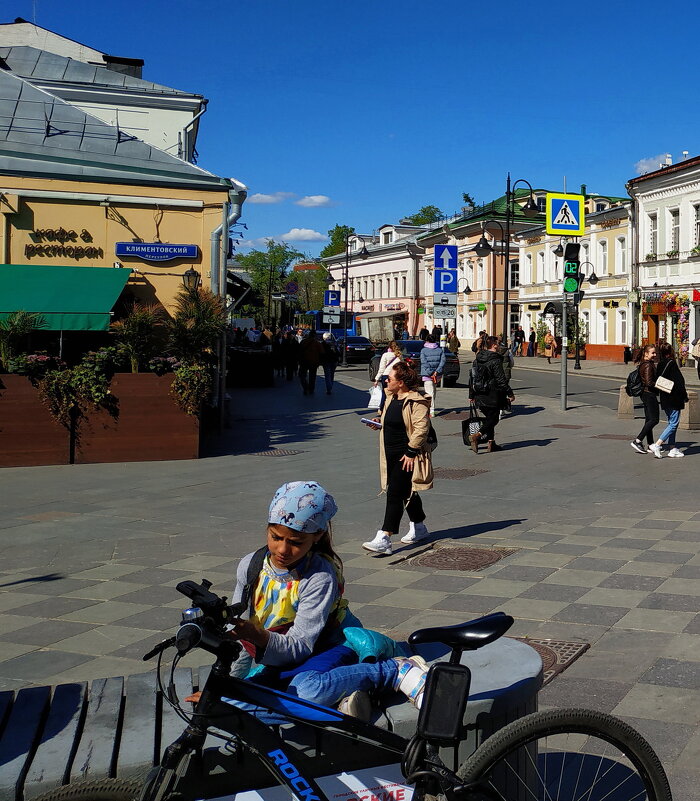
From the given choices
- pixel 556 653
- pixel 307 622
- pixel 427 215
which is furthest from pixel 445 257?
pixel 427 215

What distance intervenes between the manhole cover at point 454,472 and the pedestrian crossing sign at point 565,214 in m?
8.69

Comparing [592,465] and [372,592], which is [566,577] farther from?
[592,465]

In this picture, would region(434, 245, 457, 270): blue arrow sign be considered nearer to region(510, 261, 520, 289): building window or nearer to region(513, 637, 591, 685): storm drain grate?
region(513, 637, 591, 685): storm drain grate

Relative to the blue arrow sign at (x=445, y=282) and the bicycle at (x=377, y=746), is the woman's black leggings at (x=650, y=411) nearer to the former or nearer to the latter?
the blue arrow sign at (x=445, y=282)

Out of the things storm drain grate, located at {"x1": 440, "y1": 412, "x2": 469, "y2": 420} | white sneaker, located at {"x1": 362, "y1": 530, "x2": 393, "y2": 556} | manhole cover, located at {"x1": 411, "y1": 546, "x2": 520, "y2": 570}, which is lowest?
manhole cover, located at {"x1": 411, "y1": 546, "x2": 520, "y2": 570}

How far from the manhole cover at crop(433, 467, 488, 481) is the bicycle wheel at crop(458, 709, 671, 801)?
31.5 ft

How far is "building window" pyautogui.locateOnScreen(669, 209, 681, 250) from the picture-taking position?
44.1 m

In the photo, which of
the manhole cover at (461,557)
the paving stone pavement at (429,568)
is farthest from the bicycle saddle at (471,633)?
the manhole cover at (461,557)

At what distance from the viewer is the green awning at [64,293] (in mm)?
14773

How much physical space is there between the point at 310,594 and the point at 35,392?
10934 mm

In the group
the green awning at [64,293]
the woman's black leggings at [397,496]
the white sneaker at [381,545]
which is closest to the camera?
the white sneaker at [381,545]

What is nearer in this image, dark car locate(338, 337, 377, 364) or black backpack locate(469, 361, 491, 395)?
black backpack locate(469, 361, 491, 395)

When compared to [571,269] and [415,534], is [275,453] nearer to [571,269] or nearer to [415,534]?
[415,534]

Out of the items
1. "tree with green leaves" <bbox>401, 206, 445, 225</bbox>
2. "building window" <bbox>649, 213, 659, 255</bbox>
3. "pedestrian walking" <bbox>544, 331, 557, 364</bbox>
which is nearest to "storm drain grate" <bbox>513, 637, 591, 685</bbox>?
"building window" <bbox>649, 213, 659, 255</bbox>
